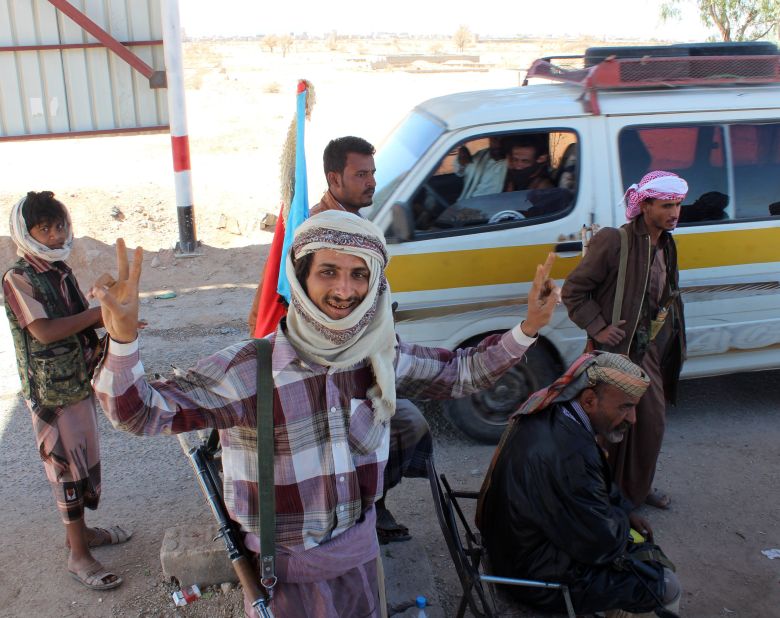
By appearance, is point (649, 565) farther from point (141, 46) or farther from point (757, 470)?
point (141, 46)

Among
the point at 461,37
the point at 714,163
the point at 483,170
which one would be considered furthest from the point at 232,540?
the point at 461,37

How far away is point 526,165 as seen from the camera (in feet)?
15.5

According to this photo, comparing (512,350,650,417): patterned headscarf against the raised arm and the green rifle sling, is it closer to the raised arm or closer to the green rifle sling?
the raised arm

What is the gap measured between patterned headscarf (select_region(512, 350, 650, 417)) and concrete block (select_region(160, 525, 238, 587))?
5.09 ft

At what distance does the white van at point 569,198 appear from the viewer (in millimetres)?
4648

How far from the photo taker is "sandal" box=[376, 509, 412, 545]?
12.5ft

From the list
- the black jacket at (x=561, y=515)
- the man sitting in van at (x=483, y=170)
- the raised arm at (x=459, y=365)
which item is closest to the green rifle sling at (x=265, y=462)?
the raised arm at (x=459, y=365)

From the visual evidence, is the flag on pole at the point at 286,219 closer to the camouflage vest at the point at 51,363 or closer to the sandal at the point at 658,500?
the camouflage vest at the point at 51,363

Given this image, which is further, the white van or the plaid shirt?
the white van

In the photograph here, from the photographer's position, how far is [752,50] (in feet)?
18.2

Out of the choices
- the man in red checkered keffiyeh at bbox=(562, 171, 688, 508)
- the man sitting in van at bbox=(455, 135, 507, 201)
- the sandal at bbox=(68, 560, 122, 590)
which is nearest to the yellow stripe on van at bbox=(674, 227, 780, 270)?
the man in red checkered keffiyeh at bbox=(562, 171, 688, 508)

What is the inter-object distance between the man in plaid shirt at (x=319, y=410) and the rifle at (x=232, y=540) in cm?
5

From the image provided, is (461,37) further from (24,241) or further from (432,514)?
(24,241)

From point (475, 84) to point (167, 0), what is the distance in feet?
64.5
